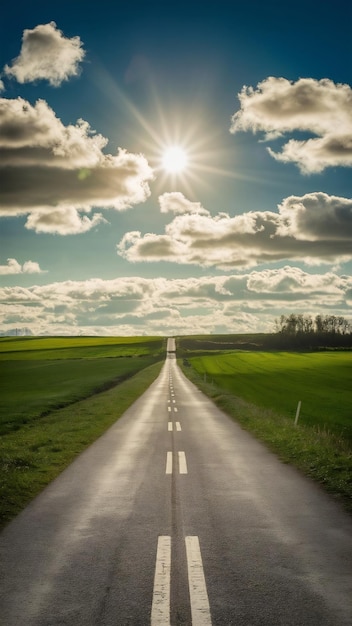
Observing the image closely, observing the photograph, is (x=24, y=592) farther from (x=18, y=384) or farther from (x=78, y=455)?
(x=18, y=384)

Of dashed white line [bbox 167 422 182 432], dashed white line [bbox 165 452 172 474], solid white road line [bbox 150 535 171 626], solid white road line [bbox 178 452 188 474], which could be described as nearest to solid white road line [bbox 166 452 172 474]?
dashed white line [bbox 165 452 172 474]

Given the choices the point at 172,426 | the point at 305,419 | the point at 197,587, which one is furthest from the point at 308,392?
the point at 197,587

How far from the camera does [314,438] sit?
19.7m

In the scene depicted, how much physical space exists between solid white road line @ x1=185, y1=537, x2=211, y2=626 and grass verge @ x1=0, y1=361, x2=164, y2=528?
369 cm

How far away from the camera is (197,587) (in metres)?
6.73

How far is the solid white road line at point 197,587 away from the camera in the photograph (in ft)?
19.5

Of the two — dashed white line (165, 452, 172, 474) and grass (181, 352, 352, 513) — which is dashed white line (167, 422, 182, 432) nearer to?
grass (181, 352, 352, 513)

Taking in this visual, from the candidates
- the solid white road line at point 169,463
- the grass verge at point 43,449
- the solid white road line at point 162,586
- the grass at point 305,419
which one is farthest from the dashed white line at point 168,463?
the solid white road line at point 162,586

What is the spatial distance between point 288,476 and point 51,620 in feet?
29.1

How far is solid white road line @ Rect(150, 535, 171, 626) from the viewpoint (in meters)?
5.95

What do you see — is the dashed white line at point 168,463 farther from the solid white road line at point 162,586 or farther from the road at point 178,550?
the solid white road line at point 162,586

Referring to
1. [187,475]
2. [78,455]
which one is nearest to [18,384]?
[78,455]

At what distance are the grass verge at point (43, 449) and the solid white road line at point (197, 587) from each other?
3690 millimetres

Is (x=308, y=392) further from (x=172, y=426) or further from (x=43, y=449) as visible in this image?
(x=43, y=449)
